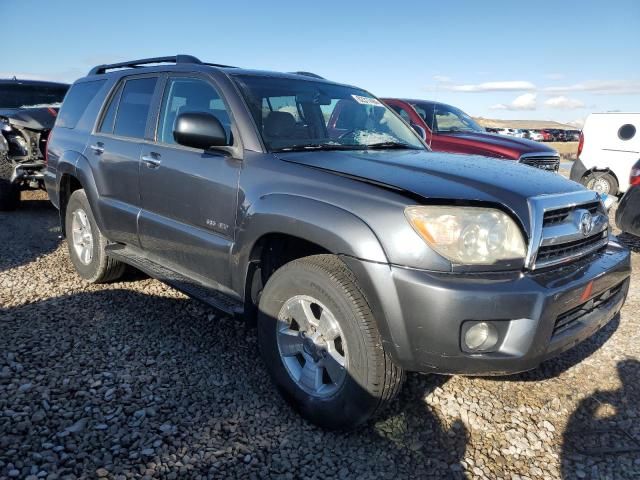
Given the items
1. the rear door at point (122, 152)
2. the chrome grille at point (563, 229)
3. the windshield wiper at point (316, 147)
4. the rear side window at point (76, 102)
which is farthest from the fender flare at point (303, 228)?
the rear side window at point (76, 102)

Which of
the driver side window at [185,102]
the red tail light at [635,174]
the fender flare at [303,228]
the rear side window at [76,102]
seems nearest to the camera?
the fender flare at [303,228]

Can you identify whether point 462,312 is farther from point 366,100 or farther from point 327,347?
point 366,100

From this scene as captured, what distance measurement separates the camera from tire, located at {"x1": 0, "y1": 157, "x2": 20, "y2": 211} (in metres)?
6.91

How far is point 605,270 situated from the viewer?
253cm

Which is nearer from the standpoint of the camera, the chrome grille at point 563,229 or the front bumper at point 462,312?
the front bumper at point 462,312

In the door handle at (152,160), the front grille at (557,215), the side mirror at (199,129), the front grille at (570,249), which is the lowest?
the front grille at (570,249)

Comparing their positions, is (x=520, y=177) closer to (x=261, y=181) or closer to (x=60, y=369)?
(x=261, y=181)

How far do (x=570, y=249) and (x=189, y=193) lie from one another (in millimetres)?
2181

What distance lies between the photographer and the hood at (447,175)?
7.30 ft

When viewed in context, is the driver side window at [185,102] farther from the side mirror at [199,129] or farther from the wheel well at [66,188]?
the wheel well at [66,188]

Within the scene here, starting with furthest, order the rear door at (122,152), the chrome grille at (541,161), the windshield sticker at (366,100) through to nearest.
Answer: the chrome grille at (541,161) < the windshield sticker at (366,100) < the rear door at (122,152)

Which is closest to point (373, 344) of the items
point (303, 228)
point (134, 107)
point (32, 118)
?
point (303, 228)

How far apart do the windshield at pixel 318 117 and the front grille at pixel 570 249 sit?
1322 mm

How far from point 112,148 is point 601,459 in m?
3.74
